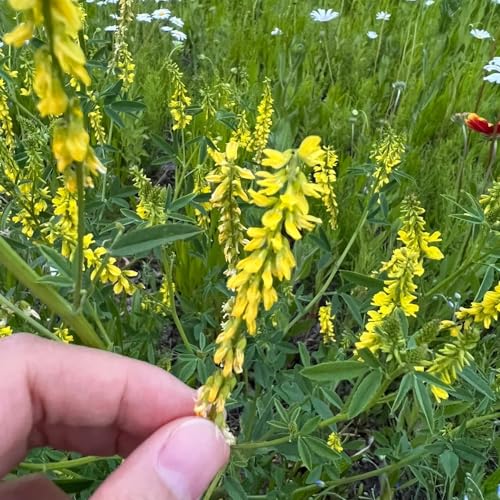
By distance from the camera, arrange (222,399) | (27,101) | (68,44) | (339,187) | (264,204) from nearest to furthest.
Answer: (68,44) < (264,204) < (222,399) < (339,187) < (27,101)

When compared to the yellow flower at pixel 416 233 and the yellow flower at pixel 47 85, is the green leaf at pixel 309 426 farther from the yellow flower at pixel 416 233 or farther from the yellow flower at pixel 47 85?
the yellow flower at pixel 47 85

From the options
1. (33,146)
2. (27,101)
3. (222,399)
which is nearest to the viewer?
(222,399)

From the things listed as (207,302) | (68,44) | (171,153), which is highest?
(68,44)

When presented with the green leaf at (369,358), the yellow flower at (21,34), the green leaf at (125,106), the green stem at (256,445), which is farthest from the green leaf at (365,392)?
the green leaf at (125,106)

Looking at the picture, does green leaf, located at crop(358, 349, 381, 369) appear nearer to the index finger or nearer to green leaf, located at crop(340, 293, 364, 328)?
the index finger

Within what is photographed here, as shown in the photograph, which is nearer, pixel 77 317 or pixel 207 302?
pixel 77 317

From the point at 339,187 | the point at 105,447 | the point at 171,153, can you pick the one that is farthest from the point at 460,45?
the point at 105,447

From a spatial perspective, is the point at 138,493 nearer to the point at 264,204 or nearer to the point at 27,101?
the point at 264,204

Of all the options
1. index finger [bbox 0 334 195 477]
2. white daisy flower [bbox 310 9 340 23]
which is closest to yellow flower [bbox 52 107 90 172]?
index finger [bbox 0 334 195 477]
